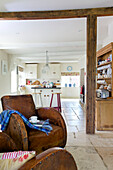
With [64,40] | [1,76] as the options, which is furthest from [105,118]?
[1,76]

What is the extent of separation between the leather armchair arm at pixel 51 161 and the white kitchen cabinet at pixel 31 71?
10.2m

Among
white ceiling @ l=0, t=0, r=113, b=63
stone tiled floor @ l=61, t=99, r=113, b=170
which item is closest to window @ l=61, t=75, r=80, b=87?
white ceiling @ l=0, t=0, r=113, b=63

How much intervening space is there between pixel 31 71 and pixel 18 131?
9523mm

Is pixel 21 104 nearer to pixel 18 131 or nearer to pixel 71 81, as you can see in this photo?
pixel 18 131

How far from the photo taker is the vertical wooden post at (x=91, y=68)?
122 inches

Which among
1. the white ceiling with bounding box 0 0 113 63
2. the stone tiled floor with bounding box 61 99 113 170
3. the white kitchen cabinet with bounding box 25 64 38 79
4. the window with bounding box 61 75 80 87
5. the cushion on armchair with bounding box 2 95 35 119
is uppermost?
the white ceiling with bounding box 0 0 113 63

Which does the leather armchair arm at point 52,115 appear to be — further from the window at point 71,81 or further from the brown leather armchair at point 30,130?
the window at point 71,81

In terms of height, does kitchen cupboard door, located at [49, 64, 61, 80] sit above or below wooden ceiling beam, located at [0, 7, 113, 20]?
below

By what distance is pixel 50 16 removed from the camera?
3184mm

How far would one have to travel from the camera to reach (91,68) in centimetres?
314

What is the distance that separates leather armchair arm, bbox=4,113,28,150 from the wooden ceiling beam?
Answer: 89.7 inches

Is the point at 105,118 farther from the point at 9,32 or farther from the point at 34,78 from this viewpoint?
the point at 34,78

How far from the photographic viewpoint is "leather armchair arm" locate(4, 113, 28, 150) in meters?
1.85

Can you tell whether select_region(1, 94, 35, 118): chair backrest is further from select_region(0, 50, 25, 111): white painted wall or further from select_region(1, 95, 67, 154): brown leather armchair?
select_region(0, 50, 25, 111): white painted wall
